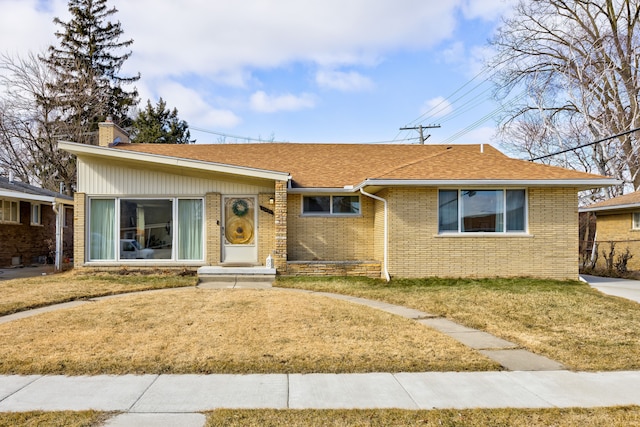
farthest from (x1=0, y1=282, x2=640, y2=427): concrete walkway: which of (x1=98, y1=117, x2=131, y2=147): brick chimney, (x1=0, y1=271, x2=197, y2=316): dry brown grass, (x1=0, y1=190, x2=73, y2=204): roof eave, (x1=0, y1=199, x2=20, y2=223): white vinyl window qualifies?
(x1=0, y1=199, x2=20, y2=223): white vinyl window

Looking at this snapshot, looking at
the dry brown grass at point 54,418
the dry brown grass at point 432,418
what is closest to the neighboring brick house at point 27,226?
the dry brown grass at point 54,418

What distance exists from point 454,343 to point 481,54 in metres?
24.3

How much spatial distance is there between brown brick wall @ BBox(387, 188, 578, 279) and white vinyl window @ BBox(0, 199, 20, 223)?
45.0 ft

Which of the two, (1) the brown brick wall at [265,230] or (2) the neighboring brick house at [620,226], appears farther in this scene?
(2) the neighboring brick house at [620,226]

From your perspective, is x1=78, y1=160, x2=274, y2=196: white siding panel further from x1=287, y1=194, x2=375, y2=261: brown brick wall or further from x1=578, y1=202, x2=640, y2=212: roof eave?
x1=578, y1=202, x2=640, y2=212: roof eave

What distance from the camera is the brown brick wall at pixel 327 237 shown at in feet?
44.8

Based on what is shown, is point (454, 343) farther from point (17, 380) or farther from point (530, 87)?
point (530, 87)

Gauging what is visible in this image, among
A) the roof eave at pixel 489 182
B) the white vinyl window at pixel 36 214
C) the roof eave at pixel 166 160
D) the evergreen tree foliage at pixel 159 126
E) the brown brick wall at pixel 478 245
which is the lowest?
the brown brick wall at pixel 478 245

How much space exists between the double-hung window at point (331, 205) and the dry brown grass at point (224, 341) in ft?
18.1

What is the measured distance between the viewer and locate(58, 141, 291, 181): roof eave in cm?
1202

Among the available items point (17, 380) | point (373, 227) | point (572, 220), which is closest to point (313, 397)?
point (17, 380)

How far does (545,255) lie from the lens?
12.2 metres

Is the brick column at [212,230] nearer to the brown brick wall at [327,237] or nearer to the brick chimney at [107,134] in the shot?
the brown brick wall at [327,237]

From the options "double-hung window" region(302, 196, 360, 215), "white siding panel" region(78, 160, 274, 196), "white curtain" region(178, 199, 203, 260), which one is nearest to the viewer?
"white siding panel" region(78, 160, 274, 196)
